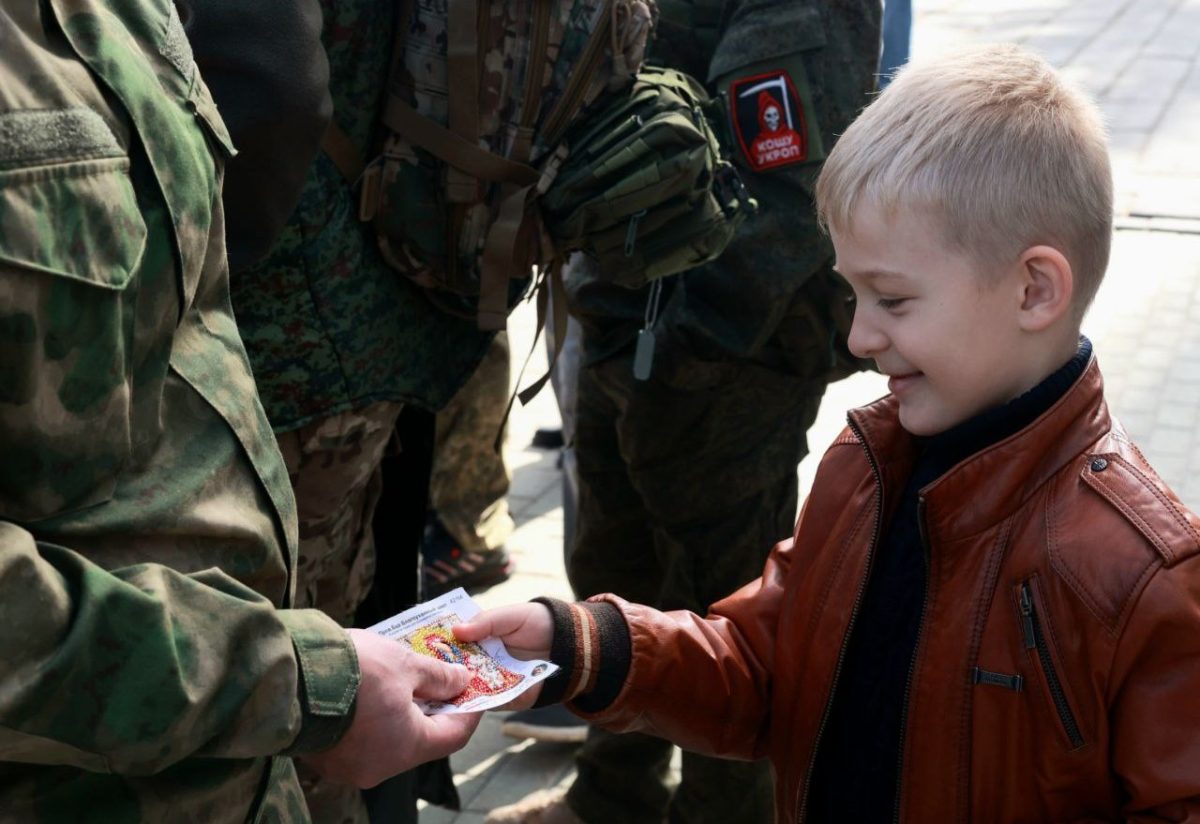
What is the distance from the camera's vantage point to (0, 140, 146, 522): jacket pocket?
4.06 ft

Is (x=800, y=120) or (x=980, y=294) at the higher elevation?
(x=980, y=294)

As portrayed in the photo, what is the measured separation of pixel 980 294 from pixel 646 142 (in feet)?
3.18

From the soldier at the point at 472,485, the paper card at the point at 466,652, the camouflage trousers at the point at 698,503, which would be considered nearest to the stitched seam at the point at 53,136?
the paper card at the point at 466,652

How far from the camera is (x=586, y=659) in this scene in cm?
195

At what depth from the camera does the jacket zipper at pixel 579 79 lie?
2.47 metres

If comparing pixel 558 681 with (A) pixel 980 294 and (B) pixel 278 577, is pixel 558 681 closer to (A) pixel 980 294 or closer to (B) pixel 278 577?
(B) pixel 278 577

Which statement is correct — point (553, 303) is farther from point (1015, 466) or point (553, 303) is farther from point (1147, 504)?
point (1147, 504)

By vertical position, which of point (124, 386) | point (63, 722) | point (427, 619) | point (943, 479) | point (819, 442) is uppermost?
point (124, 386)

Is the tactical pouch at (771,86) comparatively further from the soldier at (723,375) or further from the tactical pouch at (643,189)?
the tactical pouch at (643,189)

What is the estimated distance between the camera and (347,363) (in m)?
2.40

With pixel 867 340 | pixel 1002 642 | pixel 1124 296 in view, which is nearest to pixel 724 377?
pixel 867 340

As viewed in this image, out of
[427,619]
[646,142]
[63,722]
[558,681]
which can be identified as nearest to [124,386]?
[63,722]

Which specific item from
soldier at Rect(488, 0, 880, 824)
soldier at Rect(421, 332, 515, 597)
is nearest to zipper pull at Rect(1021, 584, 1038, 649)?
soldier at Rect(488, 0, 880, 824)

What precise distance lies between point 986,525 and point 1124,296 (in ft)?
18.4
